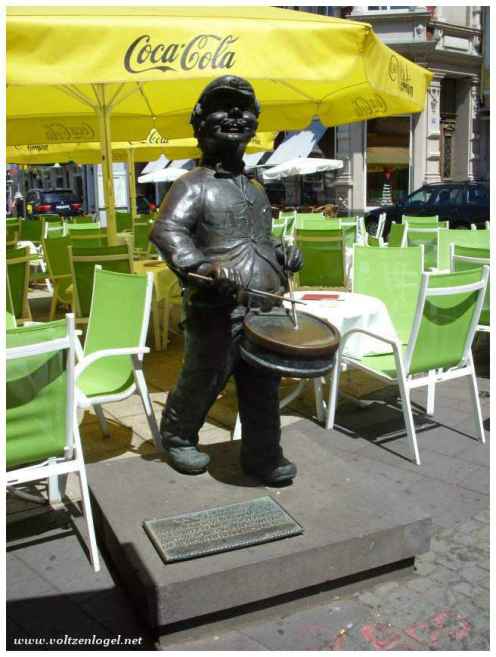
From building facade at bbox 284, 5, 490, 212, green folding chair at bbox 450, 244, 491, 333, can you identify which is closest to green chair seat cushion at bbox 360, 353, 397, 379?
green folding chair at bbox 450, 244, 491, 333

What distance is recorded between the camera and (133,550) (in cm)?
262

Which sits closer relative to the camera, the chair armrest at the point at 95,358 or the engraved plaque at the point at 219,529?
the engraved plaque at the point at 219,529

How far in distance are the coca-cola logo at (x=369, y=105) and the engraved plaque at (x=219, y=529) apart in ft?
15.0

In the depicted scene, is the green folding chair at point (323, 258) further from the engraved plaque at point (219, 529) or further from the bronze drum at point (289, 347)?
the engraved plaque at point (219, 529)

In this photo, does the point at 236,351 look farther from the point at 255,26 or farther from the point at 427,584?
the point at 255,26

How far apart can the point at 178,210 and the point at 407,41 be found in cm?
2177

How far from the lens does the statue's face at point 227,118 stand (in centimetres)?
298

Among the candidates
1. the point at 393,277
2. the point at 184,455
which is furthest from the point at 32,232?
the point at 184,455

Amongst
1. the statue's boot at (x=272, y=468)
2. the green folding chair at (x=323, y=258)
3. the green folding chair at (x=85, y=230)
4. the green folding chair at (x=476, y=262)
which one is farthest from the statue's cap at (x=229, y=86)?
the green folding chair at (x=85, y=230)

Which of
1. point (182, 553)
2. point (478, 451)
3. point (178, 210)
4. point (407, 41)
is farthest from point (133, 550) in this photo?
point (407, 41)

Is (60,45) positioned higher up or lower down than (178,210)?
higher up

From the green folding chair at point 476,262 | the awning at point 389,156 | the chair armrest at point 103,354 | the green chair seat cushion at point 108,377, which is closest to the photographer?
the chair armrest at point 103,354

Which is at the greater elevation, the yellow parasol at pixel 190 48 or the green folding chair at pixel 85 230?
the yellow parasol at pixel 190 48

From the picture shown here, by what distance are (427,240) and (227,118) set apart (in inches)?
225
